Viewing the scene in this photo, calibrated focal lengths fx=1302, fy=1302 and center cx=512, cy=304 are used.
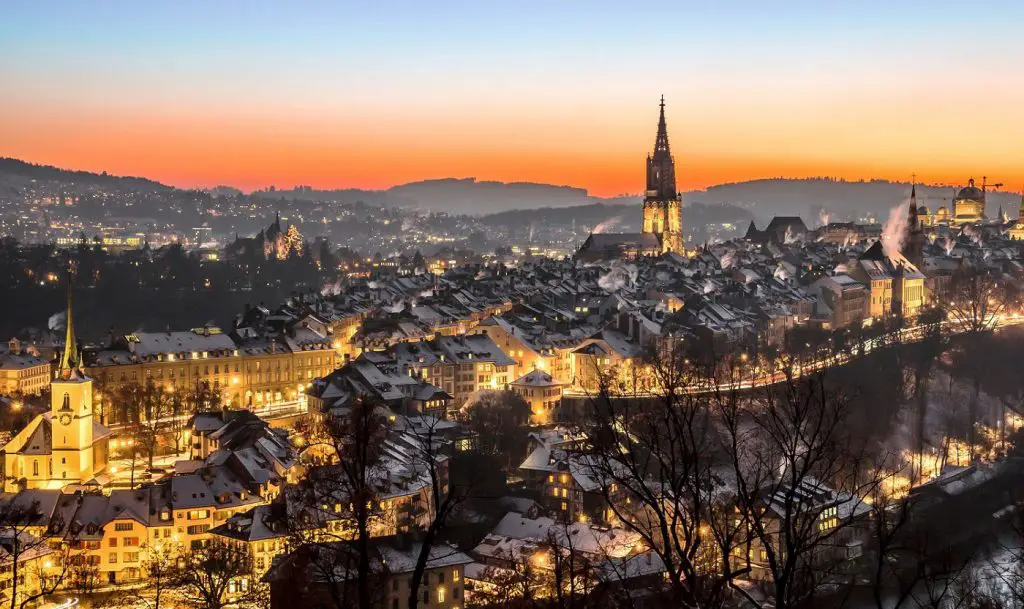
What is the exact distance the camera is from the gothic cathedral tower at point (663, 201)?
9538 centimetres

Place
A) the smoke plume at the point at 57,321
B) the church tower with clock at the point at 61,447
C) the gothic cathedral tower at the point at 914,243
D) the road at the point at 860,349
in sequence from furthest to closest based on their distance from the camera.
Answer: the gothic cathedral tower at the point at 914,243 → the smoke plume at the point at 57,321 → the road at the point at 860,349 → the church tower with clock at the point at 61,447

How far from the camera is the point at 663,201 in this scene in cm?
9581

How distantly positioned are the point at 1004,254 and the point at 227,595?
242 feet

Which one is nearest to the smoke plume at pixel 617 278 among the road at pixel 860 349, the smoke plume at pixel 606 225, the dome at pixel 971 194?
the road at pixel 860 349

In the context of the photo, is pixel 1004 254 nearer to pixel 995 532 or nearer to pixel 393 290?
pixel 393 290

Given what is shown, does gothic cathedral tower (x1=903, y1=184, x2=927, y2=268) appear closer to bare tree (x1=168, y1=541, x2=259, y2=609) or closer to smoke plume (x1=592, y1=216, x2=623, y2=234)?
bare tree (x1=168, y1=541, x2=259, y2=609)

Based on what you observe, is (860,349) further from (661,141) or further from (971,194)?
(971,194)

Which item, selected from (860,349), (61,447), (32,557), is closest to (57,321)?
(61,447)

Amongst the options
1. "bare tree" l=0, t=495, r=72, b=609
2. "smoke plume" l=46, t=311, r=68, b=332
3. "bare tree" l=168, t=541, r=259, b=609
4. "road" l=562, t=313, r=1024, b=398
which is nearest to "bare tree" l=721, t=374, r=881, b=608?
"road" l=562, t=313, r=1024, b=398

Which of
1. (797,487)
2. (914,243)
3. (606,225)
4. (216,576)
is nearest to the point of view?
(797,487)

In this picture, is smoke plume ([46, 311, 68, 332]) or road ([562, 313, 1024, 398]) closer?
road ([562, 313, 1024, 398])

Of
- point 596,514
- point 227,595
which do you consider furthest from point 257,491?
point 596,514

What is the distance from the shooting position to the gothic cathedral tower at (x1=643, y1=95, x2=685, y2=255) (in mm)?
95375

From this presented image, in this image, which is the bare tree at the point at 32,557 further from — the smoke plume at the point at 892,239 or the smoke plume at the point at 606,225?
the smoke plume at the point at 606,225
